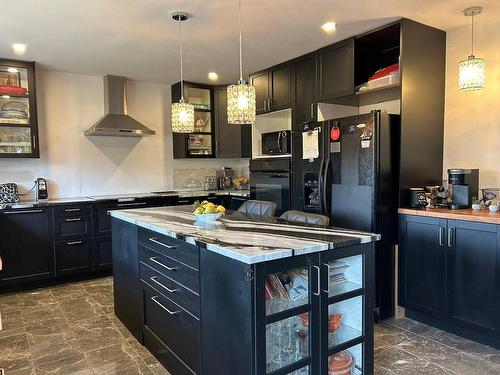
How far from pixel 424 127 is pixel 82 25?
9.98 ft

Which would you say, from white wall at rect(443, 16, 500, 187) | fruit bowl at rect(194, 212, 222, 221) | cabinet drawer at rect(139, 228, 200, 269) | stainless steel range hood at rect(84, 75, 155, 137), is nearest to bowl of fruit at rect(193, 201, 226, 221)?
fruit bowl at rect(194, 212, 222, 221)

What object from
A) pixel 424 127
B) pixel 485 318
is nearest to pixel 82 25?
pixel 424 127

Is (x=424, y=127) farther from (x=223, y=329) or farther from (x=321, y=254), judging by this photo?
(x=223, y=329)

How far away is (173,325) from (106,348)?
2.57 feet

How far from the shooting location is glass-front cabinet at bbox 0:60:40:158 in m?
4.17

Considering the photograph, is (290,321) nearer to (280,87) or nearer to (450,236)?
(450,236)

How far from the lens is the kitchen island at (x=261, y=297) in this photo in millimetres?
1649

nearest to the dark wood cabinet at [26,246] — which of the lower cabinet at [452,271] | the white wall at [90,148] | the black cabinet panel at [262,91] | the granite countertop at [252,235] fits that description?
the white wall at [90,148]

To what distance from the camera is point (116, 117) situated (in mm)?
4867

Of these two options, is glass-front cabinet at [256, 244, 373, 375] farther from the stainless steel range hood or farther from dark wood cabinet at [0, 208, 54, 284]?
the stainless steel range hood

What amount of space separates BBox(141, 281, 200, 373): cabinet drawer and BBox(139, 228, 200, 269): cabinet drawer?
296 millimetres

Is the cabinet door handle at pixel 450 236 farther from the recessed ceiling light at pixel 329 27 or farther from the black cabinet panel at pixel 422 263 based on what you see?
the recessed ceiling light at pixel 329 27

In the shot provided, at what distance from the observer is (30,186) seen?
15.0 feet

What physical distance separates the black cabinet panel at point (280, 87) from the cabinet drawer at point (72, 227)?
257 centimetres
